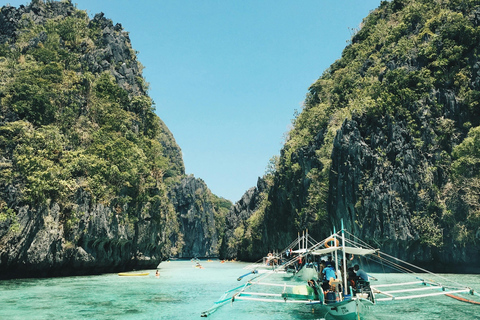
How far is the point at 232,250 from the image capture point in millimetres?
100438

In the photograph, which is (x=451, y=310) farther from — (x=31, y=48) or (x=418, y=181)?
(x=31, y=48)

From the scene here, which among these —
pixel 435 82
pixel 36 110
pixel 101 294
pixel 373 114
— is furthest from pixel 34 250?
pixel 435 82

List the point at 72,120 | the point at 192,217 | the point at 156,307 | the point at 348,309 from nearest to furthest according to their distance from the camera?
the point at 348,309 < the point at 156,307 < the point at 72,120 < the point at 192,217

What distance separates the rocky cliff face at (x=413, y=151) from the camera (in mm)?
33969

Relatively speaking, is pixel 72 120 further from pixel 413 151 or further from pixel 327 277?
pixel 413 151

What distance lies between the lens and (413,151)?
3788 cm

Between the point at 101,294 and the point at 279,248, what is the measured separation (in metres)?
46.1

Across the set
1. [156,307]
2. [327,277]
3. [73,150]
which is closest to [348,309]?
[327,277]

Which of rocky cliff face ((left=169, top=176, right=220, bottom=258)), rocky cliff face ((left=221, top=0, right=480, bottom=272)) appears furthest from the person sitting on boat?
rocky cliff face ((left=169, top=176, right=220, bottom=258))

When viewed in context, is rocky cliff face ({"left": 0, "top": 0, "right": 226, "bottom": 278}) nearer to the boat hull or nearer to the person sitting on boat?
the person sitting on boat

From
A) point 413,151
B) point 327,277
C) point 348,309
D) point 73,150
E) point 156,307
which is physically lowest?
point 156,307

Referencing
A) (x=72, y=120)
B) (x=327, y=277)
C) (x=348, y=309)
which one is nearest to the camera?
(x=348, y=309)

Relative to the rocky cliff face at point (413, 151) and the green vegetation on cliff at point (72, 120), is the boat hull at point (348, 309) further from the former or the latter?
the rocky cliff face at point (413, 151)

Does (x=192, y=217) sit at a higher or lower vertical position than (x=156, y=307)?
higher
